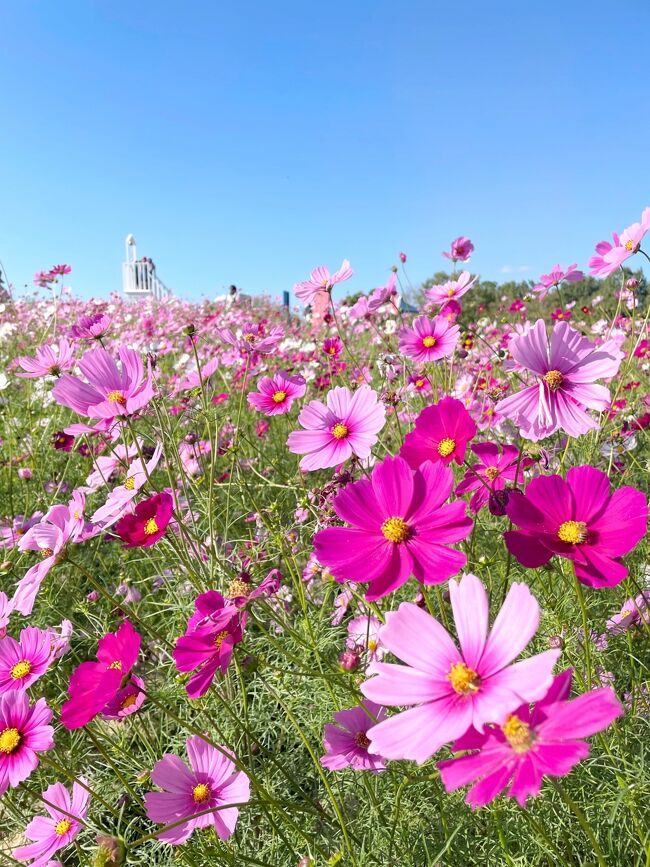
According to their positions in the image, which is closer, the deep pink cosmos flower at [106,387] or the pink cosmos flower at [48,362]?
the deep pink cosmos flower at [106,387]

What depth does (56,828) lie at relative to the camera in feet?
2.96

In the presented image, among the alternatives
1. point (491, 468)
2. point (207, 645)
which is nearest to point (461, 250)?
point (491, 468)

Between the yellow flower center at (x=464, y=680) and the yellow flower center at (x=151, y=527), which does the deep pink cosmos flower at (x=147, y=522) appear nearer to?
the yellow flower center at (x=151, y=527)

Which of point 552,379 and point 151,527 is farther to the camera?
point 151,527

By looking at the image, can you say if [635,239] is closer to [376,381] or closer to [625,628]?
[625,628]

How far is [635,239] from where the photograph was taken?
1261mm

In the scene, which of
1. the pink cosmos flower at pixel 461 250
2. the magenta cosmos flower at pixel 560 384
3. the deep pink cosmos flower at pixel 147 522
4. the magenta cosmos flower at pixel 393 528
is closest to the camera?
the magenta cosmos flower at pixel 393 528

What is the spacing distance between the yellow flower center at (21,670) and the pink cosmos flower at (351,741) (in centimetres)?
50

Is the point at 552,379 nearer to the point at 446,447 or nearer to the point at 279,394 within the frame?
the point at 446,447

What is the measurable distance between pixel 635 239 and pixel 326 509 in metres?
0.88

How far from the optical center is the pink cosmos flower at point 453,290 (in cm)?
159

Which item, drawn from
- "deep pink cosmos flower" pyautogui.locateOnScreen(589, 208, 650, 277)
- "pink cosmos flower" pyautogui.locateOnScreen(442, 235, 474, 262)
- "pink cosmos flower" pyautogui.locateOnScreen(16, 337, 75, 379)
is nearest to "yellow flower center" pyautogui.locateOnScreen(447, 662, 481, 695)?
"deep pink cosmos flower" pyautogui.locateOnScreen(589, 208, 650, 277)

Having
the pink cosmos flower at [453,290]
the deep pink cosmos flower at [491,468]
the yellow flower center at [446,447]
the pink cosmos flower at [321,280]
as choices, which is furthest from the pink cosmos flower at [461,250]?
the yellow flower center at [446,447]

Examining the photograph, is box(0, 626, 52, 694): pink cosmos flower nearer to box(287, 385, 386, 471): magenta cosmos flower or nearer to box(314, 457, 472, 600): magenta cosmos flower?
box(287, 385, 386, 471): magenta cosmos flower
